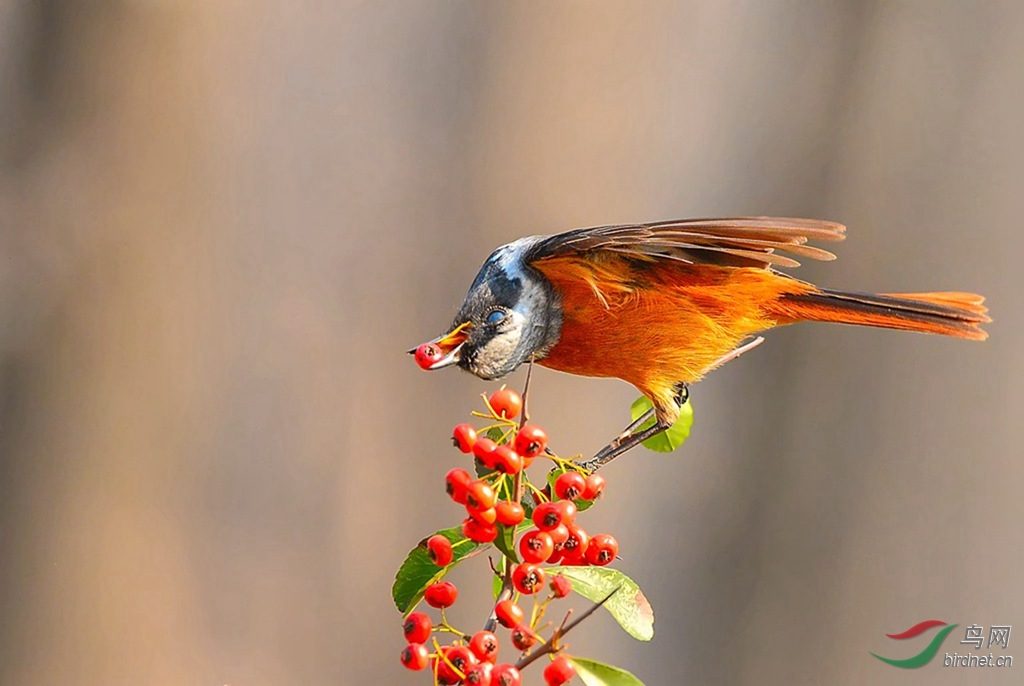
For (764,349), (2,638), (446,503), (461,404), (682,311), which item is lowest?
(2,638)

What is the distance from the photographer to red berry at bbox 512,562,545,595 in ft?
1.70

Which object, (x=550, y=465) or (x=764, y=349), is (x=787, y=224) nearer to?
(x=550, y=465)

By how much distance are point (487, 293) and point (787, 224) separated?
190mm

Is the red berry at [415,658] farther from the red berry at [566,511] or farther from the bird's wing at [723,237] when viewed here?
the bird's wing at [723,237]

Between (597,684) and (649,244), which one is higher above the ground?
(649,244)

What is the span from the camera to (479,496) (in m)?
0.52

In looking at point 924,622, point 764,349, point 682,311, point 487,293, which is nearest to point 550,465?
point 764,349

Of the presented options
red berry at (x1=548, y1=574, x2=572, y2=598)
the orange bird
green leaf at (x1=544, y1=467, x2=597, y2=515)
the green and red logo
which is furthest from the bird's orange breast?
the green and red logo

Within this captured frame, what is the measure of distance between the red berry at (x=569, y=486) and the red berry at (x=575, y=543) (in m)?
0.02

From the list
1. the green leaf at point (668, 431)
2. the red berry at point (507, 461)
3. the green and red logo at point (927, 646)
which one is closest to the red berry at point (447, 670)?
the red berry at point (507, 461)

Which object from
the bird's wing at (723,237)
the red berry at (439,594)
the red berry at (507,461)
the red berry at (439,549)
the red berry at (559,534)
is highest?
the bird's wing at (723,237)

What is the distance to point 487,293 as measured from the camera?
0.61 meters

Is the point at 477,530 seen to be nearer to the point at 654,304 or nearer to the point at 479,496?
the point at 479,496

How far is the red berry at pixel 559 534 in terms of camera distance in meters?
0.54
